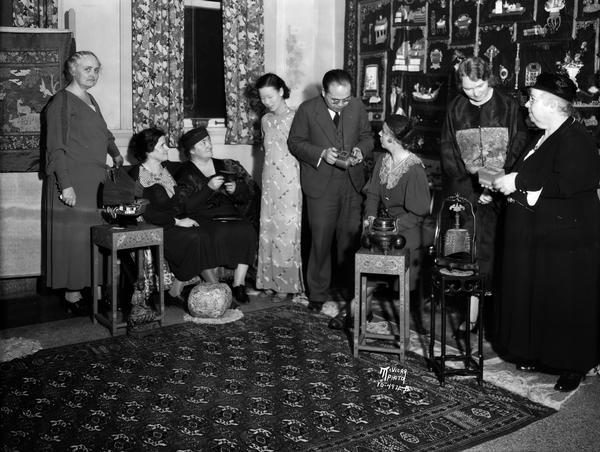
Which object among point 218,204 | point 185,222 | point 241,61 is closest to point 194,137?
point 218,204

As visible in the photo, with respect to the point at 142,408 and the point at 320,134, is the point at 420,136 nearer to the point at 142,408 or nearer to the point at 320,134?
the point at 320,134

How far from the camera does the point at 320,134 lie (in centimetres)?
570

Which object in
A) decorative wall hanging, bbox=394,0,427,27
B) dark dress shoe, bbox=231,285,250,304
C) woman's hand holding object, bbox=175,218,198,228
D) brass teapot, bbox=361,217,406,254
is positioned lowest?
dark dress shoe, bbox=231,285,250,304

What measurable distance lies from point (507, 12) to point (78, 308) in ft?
13.4

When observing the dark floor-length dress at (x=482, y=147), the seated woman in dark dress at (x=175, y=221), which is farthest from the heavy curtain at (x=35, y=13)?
the dark floor-length dress at (x=482, y=147)

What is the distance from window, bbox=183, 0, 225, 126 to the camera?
7.29m

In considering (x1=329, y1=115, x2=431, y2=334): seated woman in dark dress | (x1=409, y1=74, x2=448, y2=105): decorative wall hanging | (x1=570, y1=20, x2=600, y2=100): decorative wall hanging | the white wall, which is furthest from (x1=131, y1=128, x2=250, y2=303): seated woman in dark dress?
(x1=570, y1=20, x2=600, y2=100): decorative wall hanging

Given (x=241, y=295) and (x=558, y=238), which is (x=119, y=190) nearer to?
(x=241, y=295)

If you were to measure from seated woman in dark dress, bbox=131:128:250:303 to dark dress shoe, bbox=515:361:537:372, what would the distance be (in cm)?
239

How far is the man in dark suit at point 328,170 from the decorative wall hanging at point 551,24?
1.39m

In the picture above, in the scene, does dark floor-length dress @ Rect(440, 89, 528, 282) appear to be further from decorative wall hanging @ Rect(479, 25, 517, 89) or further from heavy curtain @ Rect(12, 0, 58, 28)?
heavy curtain @ Rect(12, 0, 58, 28)

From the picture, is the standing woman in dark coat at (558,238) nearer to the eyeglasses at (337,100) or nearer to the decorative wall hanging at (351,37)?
the eyeglasses at (337,100)

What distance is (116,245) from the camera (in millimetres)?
5129

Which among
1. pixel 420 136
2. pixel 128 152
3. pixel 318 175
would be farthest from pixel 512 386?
pixel 128 152
